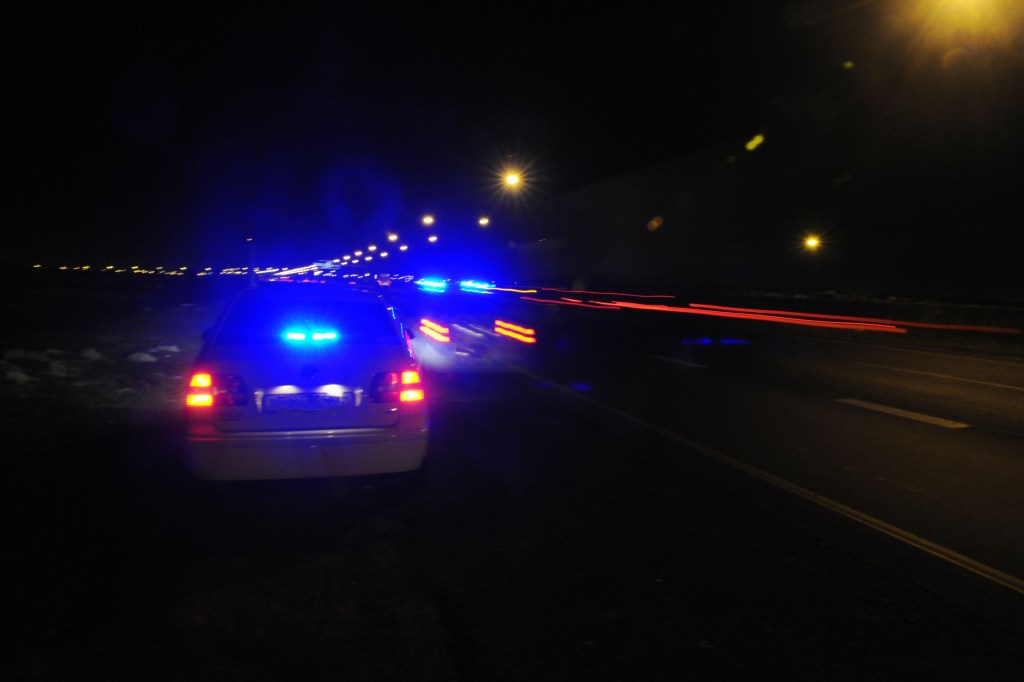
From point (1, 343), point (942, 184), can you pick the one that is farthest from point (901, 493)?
point (942, 184)

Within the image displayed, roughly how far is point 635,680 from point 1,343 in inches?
648

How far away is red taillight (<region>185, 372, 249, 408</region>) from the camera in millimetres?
5473

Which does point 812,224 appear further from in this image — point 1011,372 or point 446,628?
point 446,628

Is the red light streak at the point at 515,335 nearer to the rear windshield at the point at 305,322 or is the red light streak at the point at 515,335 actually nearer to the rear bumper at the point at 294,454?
the rear windshield at the point at 305,322

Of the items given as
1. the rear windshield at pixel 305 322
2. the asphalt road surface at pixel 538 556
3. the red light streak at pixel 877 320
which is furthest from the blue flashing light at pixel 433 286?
the rear windshield at pixel 305 322

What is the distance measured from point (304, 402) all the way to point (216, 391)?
0.63 m

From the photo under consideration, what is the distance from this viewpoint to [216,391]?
18.0 feet

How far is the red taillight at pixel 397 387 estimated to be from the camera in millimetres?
5770

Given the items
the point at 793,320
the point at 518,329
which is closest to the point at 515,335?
the point at 518,329

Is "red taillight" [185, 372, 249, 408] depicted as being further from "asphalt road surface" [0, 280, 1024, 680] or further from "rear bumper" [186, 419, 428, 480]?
"asphalt road surface" [0, 280, 1024, 680]

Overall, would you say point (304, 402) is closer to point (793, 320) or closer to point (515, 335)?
point (515, 335)

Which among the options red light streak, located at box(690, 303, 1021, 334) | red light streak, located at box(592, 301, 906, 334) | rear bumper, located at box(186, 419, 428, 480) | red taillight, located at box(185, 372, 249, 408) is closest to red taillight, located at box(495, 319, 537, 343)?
red light streak, located at box(592, 301, 906, 334)

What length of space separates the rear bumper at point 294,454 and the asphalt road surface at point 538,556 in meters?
0.30

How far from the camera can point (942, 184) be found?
111 feet
